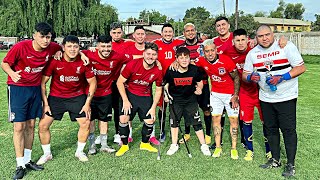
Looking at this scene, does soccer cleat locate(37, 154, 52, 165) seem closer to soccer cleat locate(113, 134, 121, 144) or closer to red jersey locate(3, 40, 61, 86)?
red jersey locate(3, 40, 61, 86)

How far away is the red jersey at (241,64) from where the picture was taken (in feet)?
17.1

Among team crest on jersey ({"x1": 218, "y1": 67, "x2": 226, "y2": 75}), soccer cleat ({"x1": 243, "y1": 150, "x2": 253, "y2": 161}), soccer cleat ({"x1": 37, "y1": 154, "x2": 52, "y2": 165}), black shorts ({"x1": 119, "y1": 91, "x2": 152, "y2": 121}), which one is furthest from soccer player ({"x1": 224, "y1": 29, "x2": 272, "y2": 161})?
soccer cleat ({"x1": 37, "y1": 154, "x2": 52, "y2": 165})

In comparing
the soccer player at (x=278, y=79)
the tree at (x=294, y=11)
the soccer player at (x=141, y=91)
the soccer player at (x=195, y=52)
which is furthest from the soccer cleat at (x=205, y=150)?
the tree at (x=294, y=11)

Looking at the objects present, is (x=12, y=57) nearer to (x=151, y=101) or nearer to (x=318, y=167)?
(x=151, y=101)

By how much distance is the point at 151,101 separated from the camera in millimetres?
5867

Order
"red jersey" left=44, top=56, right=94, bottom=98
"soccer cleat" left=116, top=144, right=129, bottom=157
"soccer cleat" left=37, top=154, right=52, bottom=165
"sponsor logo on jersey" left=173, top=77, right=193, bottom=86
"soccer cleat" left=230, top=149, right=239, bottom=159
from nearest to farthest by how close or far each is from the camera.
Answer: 1. "red jersey" left=44, top=56, right=94, bottom=98
2. "soccer cleat" left=37, top=154, right=52, bottom=165
3. "soccer cleat" left=230, top=149, right=239, bottom=159
4. "sponsor logo on jersey" left=173, top=77, right=193, bottom=86
5. "soccer cleat" left=116, top=144, right=129, bottom=157

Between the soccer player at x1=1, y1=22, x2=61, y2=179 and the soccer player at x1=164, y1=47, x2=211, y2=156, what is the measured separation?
6.39 feet

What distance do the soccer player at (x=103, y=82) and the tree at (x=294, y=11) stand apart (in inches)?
4317

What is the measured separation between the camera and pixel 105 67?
5.62 m

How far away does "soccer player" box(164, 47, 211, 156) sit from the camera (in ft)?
18.1

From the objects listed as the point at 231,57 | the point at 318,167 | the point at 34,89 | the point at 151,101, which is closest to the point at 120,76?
the point at 151,101

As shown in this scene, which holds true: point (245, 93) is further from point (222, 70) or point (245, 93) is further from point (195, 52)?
point (195, 52)

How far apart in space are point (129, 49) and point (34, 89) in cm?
201

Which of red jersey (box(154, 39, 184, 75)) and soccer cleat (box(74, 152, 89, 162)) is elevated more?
red jersey (box(154, 39, 184, 75))
